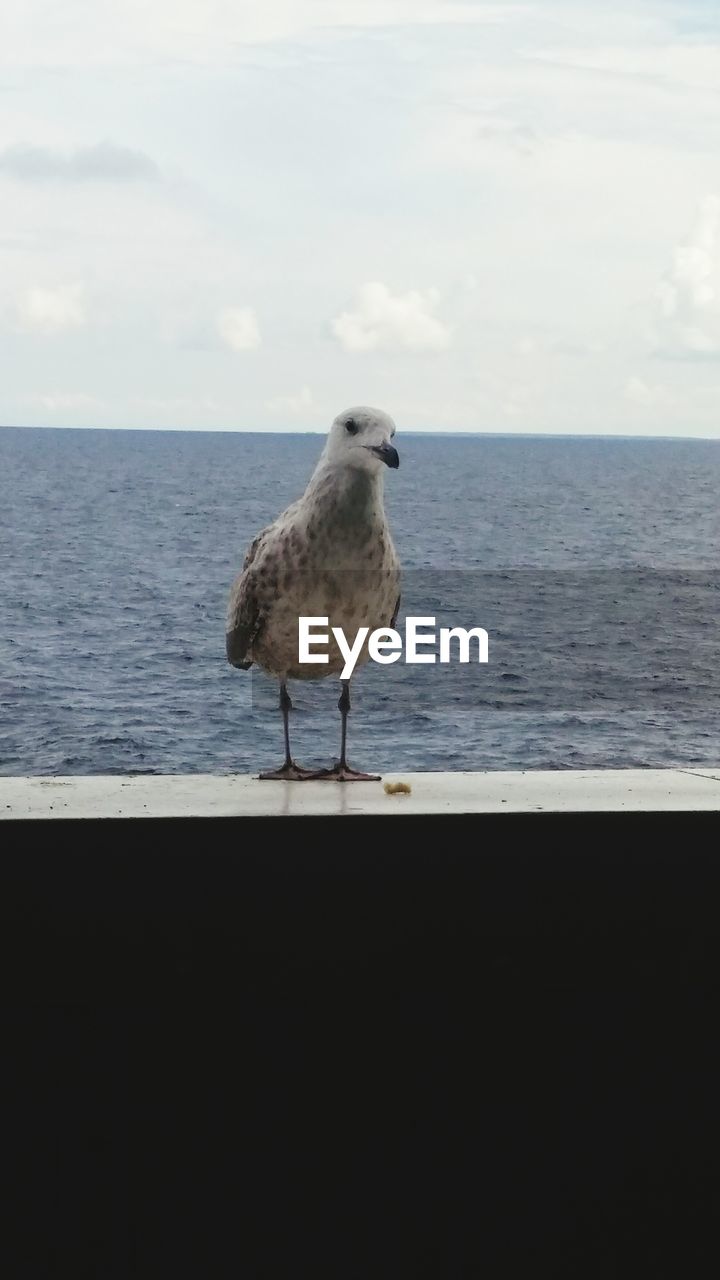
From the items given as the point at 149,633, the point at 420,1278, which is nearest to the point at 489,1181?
the point at 420,1278

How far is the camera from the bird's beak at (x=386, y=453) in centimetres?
334

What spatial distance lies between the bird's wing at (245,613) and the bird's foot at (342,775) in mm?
481

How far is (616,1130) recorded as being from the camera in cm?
260

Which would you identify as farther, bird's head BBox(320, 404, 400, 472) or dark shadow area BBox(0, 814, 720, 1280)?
bird's head BBox(320, 404, 400, 472)

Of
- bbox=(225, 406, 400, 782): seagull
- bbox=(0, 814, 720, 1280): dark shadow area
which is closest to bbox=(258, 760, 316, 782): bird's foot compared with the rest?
bbox=(225, 406, 400, 782): seagull

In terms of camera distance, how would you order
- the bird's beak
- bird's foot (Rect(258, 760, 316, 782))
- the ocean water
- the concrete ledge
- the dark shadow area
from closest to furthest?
1. the dark shadow area
2. the concrete ledge
3. bird's foot (Rect(258, 760, 316, 782))
4. the bird's beak
5. the ocean water

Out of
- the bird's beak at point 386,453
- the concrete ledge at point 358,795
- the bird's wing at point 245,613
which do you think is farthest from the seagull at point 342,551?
the concrete ledge at point 358,795

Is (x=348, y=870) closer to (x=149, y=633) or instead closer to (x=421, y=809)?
(x=421, y=809)

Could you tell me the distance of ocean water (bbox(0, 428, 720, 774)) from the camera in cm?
3034

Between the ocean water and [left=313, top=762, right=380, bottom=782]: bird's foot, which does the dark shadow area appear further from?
the ocean water

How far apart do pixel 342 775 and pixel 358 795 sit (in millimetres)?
466

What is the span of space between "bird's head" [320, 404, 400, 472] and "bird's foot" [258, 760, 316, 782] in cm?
64

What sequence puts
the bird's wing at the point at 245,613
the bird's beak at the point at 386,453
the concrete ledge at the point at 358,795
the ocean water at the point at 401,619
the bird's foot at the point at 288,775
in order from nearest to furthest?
the concrete ledge at the point at 358,795
the bird's foot at the point at 288,775
the bird's beak at the point at 386,453
the bird's wing at the point at 245,613
the ocean water at the point at 401,619

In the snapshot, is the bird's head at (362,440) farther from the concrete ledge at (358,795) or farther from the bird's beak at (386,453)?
the concrete ledge at (358,795)
